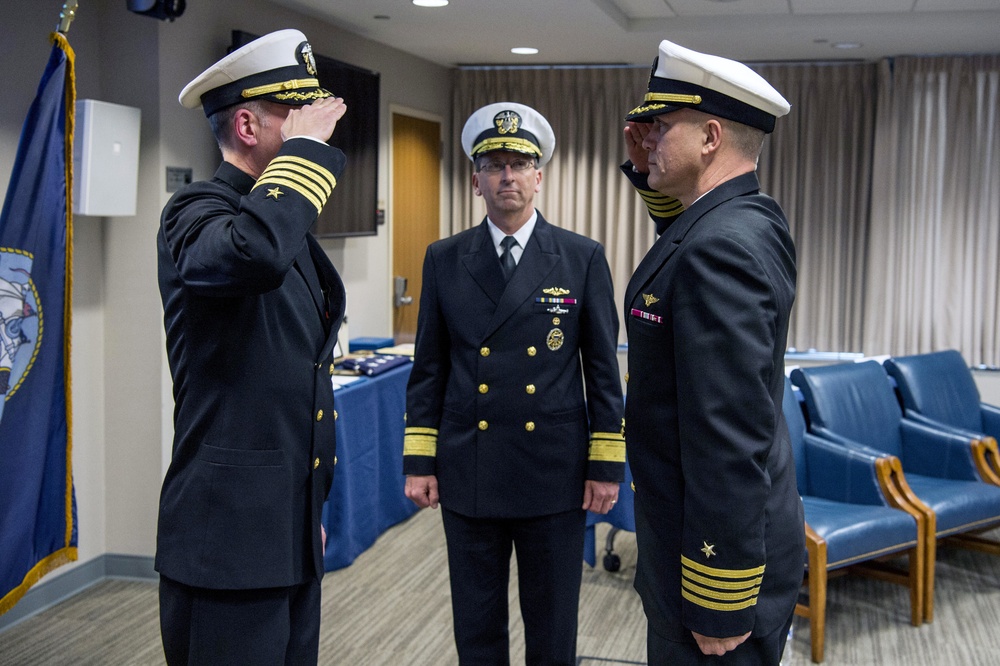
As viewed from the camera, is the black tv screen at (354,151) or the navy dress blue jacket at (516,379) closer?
the navy dress blue jacket at (516,379)

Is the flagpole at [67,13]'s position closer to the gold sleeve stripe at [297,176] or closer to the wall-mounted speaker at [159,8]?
the wall-mounted speaker at [159,8]

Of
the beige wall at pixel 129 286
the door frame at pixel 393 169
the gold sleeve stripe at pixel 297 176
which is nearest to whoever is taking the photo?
the gold sleeve stripe at pixel 297 176

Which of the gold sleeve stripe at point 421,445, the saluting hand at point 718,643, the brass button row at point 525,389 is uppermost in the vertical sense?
the brass button row at point 525,389

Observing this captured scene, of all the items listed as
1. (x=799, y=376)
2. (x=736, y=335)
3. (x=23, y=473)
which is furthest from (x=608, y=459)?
(x=799, y=376)

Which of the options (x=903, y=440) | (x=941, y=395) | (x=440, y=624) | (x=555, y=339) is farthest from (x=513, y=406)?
(x=941, y=395)

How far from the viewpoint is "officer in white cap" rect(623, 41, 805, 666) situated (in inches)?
58.4

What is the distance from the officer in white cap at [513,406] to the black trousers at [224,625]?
709mm

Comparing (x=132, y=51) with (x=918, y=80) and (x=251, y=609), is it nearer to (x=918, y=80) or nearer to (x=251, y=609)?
(x=251, y=609)

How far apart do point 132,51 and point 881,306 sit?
4.70 m

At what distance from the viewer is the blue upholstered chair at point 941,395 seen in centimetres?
458

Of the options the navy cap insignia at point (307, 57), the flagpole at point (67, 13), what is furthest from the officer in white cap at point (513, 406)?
the flagpole at point (67, 13)

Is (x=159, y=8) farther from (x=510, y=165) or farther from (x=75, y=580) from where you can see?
(x=75, y=580)

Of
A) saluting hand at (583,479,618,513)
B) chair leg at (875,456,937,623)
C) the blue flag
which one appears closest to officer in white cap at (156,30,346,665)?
saluting hand at (583,479,618,513)

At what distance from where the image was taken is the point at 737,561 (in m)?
1.50
